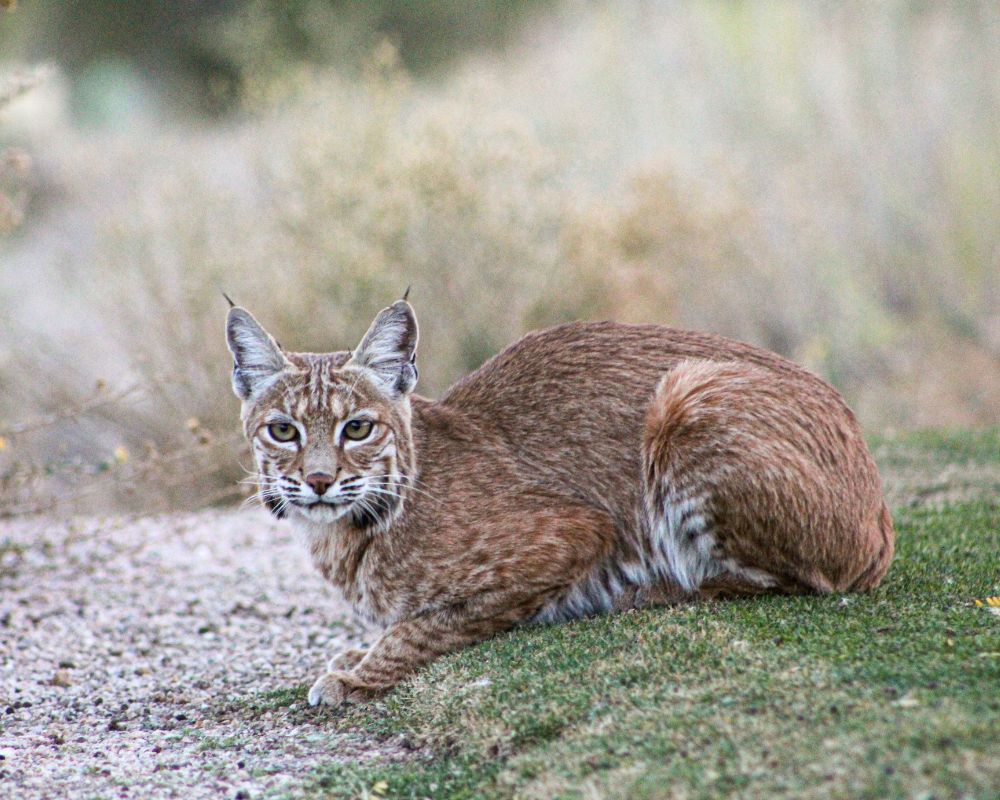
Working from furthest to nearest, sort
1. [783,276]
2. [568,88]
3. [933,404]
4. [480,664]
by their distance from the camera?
[568,88] → [783,276] → [933,404] → [480,664]

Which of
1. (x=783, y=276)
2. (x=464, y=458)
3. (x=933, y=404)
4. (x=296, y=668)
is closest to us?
(x=464, y=458)

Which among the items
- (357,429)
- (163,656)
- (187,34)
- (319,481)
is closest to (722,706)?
(319,481)

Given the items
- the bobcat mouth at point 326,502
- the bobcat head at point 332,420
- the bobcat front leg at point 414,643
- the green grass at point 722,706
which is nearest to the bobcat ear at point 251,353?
the bobcat head at point 332,420

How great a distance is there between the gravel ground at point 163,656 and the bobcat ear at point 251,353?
1434 mm

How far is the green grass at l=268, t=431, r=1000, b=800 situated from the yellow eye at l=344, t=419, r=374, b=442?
1.04 m

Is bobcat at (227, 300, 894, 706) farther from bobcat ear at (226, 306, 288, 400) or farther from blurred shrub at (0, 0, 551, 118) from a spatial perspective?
blurred shrub at (0, 0, 551, 118)

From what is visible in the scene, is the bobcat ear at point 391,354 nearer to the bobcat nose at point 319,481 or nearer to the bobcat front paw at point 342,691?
the bobcat nose at point 319,481

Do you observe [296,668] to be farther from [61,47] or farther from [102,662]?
[61,47]

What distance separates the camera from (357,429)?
5363 millimetres

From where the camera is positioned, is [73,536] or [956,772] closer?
[956,772]

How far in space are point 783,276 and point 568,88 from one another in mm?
4573

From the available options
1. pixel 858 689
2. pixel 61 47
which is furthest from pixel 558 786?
pixel 61 47

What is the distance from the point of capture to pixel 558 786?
3.85 meters

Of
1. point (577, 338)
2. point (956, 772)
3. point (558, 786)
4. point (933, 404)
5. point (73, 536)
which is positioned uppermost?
point (577, 338)
